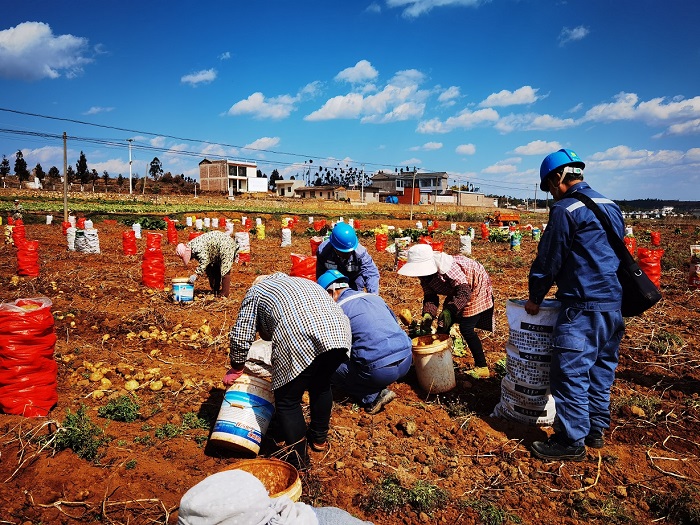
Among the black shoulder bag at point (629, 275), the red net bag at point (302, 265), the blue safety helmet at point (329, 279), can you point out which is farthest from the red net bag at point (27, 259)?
the black shoulder bag at point (629, 275)

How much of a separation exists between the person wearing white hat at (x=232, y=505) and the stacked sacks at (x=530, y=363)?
2.31 m

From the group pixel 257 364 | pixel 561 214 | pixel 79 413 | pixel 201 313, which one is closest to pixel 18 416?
pixel 79 413

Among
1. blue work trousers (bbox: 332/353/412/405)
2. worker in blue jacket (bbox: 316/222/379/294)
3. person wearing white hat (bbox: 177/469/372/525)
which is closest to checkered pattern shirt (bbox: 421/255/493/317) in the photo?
worker in blue jacket (bbox: 316/222/379/294)

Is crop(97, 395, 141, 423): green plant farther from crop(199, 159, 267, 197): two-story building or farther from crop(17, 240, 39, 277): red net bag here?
crop(199, 159, 267, 197): two-story building

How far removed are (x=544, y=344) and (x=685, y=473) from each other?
1252mm

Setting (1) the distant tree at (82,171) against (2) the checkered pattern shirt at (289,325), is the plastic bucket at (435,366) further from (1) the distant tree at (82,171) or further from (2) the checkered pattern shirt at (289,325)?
(1) the distant tree at (82,171)

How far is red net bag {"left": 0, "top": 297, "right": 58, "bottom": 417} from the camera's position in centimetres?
341

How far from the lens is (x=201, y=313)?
6984mm

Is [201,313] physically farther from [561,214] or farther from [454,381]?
[561,214]

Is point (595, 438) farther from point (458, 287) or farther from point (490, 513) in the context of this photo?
point (458, 287)

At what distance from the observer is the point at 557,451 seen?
10.4 ft

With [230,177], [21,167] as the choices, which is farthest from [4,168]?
[230,177]

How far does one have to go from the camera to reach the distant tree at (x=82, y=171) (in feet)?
208

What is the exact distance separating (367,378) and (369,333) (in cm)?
43
